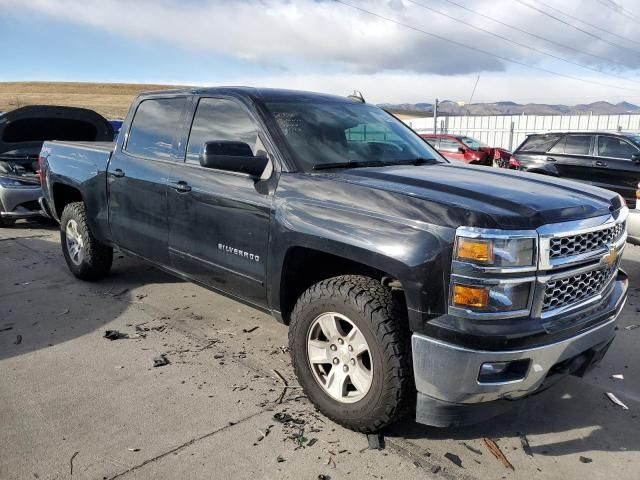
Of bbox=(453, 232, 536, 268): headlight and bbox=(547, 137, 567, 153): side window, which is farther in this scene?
bbox=(547, 137, 567, 153): side window

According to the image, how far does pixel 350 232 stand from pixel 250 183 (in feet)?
3.06

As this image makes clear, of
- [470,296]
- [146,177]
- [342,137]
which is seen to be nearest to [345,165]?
[342,137]

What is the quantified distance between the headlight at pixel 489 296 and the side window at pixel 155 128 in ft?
8.59

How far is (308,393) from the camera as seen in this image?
323 cm

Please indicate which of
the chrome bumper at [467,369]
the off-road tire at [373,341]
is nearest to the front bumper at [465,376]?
the chrome bumper at [467,369]

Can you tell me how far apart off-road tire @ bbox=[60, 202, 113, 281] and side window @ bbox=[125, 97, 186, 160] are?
43.1 inches

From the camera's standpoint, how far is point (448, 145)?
60.0ft

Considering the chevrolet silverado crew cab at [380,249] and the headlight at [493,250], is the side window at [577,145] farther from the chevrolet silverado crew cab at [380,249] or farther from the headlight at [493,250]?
the headlight at [493,250]

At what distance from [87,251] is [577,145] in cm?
962

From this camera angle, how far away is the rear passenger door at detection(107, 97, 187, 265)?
4.32 m

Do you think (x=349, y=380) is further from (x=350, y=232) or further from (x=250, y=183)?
(x=250, y=183)

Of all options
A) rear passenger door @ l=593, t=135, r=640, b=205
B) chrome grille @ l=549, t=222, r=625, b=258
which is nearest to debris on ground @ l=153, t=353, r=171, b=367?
chrome grille @ l=549, t=222, r=625, b=258

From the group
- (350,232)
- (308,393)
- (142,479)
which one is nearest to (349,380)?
(308,393)

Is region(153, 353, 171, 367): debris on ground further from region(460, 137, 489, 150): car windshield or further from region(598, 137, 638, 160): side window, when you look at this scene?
region(460, 137, 489, 150): car windshield
